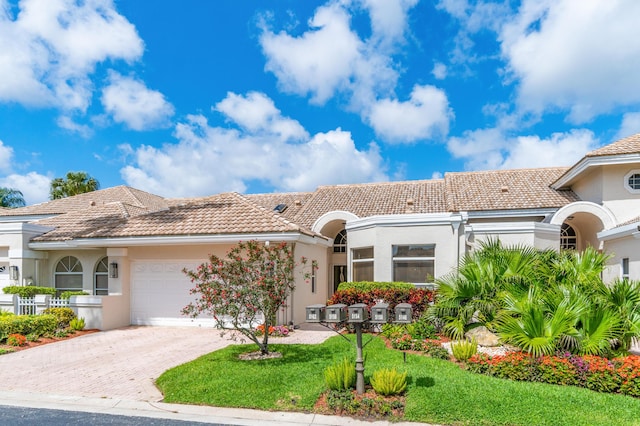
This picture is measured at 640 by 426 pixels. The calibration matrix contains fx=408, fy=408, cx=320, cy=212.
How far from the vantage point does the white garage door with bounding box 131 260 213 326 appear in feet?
52.4

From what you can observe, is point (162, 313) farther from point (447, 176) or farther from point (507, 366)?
point (447, 176)

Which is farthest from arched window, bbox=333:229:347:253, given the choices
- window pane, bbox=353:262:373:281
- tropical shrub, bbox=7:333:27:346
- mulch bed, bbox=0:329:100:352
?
tropical shrub, bbox=7:333:27:346

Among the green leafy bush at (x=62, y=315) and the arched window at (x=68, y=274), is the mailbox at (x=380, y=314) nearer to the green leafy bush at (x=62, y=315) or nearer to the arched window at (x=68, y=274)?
the green leafy bush at (x=62, y=315)

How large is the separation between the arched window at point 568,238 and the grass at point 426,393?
15712 millimetres

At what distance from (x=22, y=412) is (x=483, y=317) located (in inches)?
408

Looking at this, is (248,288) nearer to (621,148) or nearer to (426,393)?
(426,393)

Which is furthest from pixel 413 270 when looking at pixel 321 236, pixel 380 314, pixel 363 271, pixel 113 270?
pixel 113 270

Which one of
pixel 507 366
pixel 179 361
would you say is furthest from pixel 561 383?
pixel 179 361

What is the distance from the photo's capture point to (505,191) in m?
21.7

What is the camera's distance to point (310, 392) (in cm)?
754

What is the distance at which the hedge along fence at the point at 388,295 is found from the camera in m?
13.7

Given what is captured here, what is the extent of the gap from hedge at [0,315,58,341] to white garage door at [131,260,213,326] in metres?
2.96

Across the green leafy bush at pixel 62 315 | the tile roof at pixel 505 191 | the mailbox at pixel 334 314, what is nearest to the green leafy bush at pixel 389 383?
the mailbox at pixel 334 314

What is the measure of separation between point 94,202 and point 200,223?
13035 mm
